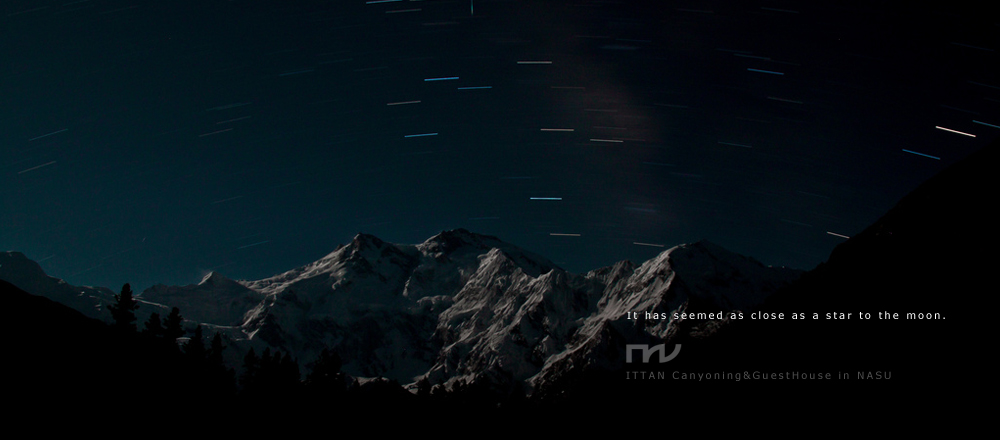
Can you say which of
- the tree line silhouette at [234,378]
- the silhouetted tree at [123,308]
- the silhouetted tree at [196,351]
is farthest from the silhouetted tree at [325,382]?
the silhouetted tree at [123,308]

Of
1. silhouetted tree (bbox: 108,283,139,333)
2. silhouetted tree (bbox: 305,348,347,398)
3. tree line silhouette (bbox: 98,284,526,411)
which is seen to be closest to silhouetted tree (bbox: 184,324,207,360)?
tree line silhouette (bbox: 98,284,526,411)

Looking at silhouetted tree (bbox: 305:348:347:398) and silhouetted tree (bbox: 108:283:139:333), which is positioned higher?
silhouetted tree (bbox: 108:283:139:333)

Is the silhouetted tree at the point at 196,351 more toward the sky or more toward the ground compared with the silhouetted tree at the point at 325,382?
more toward the sky

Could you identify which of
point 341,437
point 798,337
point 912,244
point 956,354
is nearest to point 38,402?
point 341,437

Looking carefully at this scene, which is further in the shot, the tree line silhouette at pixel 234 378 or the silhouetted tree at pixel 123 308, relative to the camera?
the silhouetted tree at pixel 123 308

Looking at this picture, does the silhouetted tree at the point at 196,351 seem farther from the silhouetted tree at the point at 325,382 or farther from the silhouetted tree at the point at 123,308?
the silhouetted tree at the point at 325,382

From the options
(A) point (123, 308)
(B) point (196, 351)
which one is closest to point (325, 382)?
(B) point (196, 351)

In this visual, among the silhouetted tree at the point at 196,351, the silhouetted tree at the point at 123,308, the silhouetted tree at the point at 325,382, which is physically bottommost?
the silhouetted tree at the point at 325,382

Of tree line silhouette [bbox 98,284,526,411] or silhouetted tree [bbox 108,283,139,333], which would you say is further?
silhouetted tree [bbox 108,283,139,333]

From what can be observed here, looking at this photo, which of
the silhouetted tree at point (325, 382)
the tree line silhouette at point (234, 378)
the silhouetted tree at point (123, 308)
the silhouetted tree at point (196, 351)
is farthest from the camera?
the silhouetted tree at point (325, 382)

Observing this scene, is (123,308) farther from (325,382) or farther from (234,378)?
(325,382)

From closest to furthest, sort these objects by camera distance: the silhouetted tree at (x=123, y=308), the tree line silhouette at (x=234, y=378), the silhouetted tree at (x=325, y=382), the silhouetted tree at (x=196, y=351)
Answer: the tree line silhouette at (x=234, y=378) → the silhouetted tree at (x=196, y=351) → the silhouetted tree at (x=123, y=308) → the silhouetted tree at (x=325, y=382)

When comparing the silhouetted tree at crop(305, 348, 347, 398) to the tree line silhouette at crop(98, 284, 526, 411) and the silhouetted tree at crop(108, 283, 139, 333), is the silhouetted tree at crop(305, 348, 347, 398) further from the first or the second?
the silhouetted tree at crop(108, 283, 139, 333)

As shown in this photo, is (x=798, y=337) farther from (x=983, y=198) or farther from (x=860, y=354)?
(x=983, y=198)
